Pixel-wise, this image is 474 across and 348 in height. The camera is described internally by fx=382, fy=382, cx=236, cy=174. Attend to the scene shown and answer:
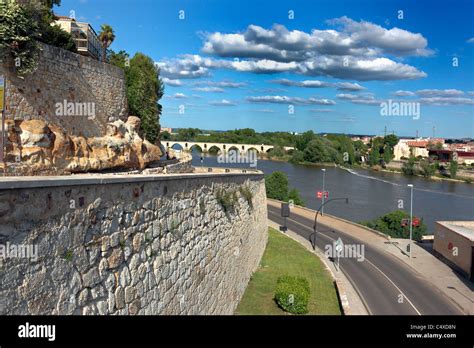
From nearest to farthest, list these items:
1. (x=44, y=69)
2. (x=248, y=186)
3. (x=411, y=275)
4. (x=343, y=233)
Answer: (x=44, y=69) → (x=248, y=186) → (x=411, y=275) → (x=343, y=233)

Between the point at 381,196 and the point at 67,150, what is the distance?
4923 centimetres

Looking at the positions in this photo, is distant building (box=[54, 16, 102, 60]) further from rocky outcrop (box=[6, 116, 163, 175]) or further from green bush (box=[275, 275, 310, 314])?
green bush (box=[275, 275, 310, 314])

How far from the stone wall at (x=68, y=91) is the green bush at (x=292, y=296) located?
11.9 meters

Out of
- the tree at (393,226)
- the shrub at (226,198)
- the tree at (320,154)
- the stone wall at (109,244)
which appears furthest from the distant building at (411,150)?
the stone wall at (109,244)

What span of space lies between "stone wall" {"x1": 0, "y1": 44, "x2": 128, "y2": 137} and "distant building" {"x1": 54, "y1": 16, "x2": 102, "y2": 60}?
25.2 ft

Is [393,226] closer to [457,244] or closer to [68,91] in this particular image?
[457,244]

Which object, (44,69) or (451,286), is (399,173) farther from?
(44,69)

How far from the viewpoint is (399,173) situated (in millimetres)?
87688

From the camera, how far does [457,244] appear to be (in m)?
24.9

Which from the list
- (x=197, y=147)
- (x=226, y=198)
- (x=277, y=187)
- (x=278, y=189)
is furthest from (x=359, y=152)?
(x=226, y=198)

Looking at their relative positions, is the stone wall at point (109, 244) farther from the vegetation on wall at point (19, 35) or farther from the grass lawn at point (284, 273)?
the vegetation on wall at point (19, 35)

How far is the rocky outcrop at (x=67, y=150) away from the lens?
12.2 m
